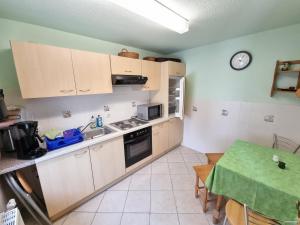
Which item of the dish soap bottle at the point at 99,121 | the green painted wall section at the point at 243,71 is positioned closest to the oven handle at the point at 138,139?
the dish soap bottle at the point at 99,121

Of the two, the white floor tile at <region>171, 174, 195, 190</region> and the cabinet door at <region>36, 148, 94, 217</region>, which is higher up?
the cabinet door at <region>36, 148, 94, 217</region>

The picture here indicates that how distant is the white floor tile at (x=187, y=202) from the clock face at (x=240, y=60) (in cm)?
206

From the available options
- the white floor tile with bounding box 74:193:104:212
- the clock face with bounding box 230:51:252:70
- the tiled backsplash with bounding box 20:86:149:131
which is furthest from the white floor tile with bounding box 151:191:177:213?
the clock face with bounding box 230:51:252:70

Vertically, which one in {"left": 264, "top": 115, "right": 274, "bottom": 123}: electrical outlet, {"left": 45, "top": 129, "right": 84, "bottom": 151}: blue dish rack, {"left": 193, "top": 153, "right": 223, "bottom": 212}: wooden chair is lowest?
{"left": 193, "top": 153, "right": 223, "bottom": 212}: wooden chair

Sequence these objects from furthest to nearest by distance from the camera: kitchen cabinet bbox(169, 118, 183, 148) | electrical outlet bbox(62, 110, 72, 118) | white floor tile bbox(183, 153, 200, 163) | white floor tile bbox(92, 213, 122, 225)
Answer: kitchen cabinet bbox(169, 118, 183, 148), white floor tile bbox(183, 153, 200, 163), electrical outlet bbox(62, 110, 72, 118), white floor tile bbox(92, 213, 122, 225)

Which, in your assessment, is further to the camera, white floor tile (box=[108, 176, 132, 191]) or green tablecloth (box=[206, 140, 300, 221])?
white floor tile (box=[108, 176, 132, 191])

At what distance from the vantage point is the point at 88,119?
2.12 m

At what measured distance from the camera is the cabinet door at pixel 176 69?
253cm

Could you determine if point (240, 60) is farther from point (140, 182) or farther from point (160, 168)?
point (140, 182)

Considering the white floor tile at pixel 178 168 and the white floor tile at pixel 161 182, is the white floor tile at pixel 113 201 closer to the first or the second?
the white floor tile at pixel 161 182

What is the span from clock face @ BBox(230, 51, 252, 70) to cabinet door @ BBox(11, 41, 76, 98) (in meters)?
2.41

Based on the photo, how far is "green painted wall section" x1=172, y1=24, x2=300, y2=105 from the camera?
1.77 metres

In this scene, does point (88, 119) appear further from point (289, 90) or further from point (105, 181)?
point (289, 90)

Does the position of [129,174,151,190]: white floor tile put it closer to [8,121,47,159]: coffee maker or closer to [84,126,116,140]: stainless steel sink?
[84,126,116,140]: stainless steel sink
